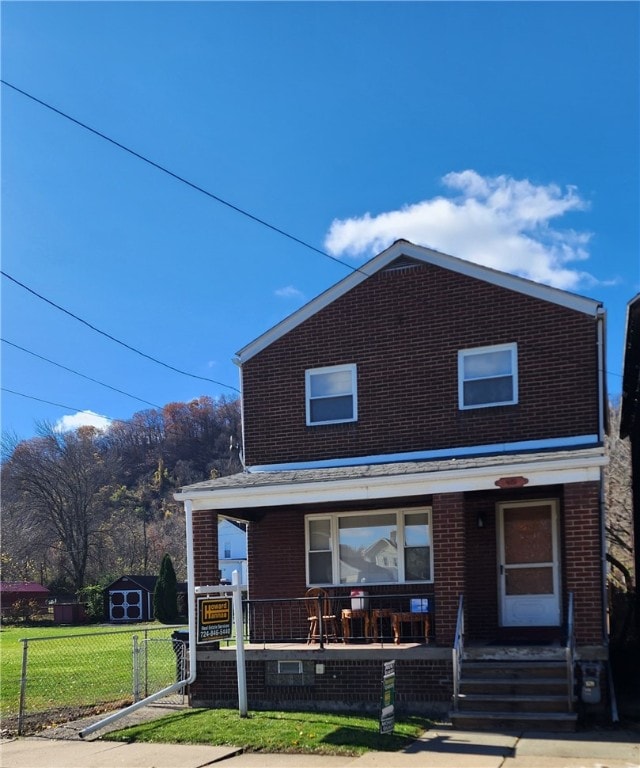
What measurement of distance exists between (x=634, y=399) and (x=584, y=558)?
793 centimetres

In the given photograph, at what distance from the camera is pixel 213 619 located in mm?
12430

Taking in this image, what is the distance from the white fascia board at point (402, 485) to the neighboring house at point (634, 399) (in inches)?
186

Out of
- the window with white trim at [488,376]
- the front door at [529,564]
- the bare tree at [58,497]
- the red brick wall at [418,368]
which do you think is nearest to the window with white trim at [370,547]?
the red brick wall at [418,368]

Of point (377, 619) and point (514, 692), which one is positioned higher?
point (377, 619)

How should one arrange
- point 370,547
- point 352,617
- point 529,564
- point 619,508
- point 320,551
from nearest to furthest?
point 529,564 → point 352,617 → point 370,547 → point 320,551 → point 619,508

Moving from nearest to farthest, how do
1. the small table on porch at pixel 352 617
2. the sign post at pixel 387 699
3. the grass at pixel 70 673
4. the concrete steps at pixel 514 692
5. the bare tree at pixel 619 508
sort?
the sign post at pixel 387 699 < the concrete steps at pixel 514 692 < the small table on porch at pixel 352 617 < the grass at pixel 70 673 < the bare tree at pixel 619 508

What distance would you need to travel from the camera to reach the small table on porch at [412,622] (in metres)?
12.8

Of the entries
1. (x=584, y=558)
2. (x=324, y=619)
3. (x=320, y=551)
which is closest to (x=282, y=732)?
(x=324, y=619)

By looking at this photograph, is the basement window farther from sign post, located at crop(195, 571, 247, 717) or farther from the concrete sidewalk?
the concrete sidewalk

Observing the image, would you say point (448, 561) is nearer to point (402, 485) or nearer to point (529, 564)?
point (402, 485)

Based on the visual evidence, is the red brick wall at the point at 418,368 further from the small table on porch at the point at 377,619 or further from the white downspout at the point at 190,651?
the small table on porch at the point at 377,619

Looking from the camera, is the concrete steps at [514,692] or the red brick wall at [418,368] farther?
the red brick wall at [418,368]

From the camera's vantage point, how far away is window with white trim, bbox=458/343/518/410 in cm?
1377

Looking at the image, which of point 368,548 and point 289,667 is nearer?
point 289,667
